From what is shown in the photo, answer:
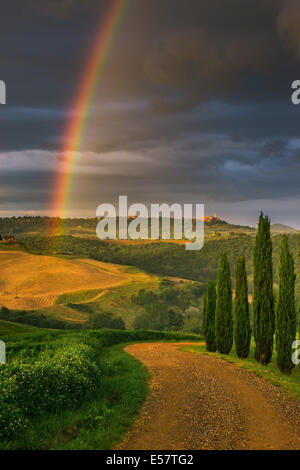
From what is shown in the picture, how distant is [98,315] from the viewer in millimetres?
83500

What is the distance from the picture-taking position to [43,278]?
105375 millimetres

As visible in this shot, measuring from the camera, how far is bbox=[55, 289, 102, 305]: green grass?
94438mm

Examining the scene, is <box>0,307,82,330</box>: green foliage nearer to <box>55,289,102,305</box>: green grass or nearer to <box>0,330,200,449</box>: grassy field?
<box>55,289,102,305</box>: green grass

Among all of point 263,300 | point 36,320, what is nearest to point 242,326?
point 263,300

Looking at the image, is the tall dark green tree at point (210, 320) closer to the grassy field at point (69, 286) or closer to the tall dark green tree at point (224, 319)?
the tall dark green tree at point (224, 319)

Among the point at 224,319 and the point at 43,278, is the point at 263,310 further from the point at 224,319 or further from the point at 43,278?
the point at 43,278

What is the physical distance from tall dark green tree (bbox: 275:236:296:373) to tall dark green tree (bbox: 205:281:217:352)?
8.65 m

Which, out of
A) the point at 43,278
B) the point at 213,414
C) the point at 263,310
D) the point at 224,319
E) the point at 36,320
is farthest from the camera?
the point at 43,278

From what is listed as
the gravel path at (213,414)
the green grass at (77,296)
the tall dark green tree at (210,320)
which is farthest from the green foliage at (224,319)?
the green grass at (77,296)

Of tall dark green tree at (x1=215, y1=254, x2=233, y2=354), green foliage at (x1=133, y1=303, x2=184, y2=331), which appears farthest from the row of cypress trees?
green foliage at (x1=133, y1=303, x2=184, y2=331)

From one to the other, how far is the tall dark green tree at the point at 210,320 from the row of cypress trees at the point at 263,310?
10.7 feet

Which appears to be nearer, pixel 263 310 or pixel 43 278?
pixel 263 310

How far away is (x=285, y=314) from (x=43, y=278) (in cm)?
9219
